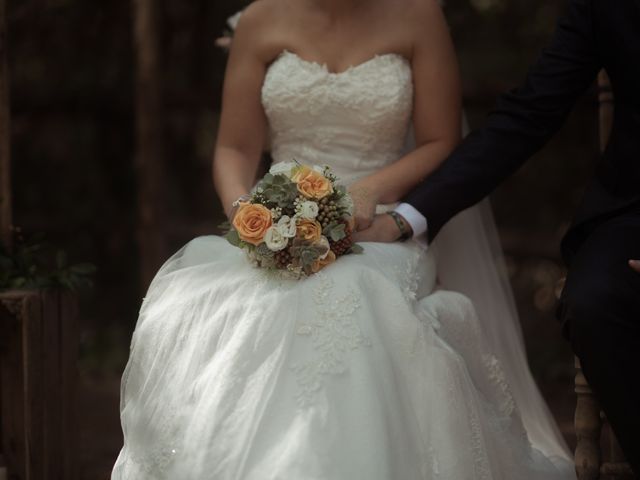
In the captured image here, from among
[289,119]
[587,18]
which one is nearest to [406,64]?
[289,119]

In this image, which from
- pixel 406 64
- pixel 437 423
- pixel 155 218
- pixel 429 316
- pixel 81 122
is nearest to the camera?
pixel 437 423

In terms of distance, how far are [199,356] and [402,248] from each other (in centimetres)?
71

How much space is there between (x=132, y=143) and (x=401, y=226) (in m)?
4.03

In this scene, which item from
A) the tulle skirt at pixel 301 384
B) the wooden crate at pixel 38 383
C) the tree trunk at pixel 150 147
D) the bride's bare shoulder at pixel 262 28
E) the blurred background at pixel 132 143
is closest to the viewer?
the tulle skirt at pixel 301 384

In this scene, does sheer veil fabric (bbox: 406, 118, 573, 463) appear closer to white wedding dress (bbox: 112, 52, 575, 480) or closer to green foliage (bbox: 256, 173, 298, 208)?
white wedding dress (bbox: 112, 52, 575, 480)

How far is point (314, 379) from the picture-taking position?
104 inches

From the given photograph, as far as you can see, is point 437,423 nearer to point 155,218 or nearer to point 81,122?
point 155,218

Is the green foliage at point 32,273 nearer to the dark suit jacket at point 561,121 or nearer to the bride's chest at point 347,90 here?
the bride's chest at point 347,90

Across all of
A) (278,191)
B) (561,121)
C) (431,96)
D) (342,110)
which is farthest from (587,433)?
(342,110)

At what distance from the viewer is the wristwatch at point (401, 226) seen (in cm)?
325

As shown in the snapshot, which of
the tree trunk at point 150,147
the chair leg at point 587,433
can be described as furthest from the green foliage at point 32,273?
the tree trunk at point 150,147

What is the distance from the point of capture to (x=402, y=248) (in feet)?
10.4

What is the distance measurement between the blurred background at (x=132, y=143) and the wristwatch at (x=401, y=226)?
2.84m

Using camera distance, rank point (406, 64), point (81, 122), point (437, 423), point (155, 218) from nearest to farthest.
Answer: point (437, 423) < point (406, 64) < point (155, 218) < point (81, 122)
